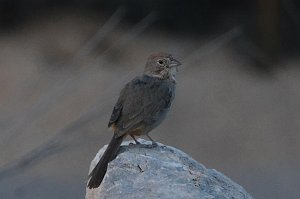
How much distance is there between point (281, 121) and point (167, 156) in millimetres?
3853

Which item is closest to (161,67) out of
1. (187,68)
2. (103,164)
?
(103,164)

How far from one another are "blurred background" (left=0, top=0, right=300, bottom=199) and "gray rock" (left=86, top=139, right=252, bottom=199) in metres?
3.03

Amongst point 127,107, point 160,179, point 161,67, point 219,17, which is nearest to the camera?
point 160,179

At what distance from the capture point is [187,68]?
328 inches

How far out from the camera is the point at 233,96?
8211 mm

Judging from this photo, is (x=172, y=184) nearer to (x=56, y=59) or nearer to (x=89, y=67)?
(x=89, y=67)

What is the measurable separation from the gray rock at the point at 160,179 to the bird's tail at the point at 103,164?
2 centimetres

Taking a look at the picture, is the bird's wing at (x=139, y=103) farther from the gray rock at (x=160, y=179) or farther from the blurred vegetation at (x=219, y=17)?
the blurred vegetation at (x=219, y=17)

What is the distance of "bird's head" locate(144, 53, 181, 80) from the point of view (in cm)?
495

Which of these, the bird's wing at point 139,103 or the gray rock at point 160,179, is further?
the bird's wing at point 139,103

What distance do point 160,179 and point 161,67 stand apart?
46.0 inches

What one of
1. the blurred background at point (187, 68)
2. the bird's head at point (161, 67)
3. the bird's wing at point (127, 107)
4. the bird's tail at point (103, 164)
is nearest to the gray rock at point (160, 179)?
the bird's tail at point (103, 164)

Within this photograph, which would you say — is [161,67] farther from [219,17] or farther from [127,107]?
[219,17]

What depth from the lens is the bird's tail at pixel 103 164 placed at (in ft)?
13.2
